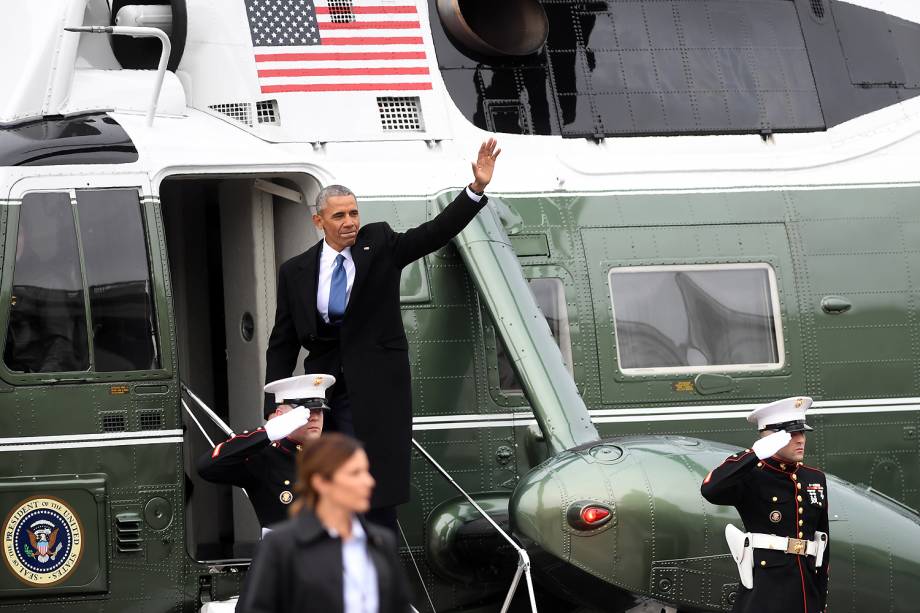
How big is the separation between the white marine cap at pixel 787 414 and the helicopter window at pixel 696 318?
1.75 meters

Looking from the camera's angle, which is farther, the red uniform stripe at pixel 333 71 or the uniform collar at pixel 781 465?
the red uniform stripe at pixel 333 71

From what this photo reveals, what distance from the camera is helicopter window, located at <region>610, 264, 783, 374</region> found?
8.73 meters

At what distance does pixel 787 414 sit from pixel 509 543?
1.83 metres

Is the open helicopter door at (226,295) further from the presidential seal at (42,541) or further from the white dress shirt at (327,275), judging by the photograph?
the presidential seal at (42,541)

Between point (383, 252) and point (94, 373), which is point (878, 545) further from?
point (94, 373)

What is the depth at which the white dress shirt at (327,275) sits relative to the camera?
754 centimetres

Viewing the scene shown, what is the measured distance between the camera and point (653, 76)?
368 inches

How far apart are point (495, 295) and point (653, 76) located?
2153mm

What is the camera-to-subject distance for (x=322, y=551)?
4.36 metres

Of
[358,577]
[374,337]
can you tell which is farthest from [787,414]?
[358,577]

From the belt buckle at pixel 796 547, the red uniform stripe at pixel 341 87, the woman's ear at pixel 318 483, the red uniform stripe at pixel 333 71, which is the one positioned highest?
the red uniform stripe at pixel 333 71

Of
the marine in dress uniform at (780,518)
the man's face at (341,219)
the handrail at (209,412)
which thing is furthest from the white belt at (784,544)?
the handrail at (209,412)

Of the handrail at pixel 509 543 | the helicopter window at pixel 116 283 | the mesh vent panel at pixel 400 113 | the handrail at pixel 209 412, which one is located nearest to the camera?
the handrail at pixel 509 543

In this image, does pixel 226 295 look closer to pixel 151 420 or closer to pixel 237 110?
pixel 237 110
